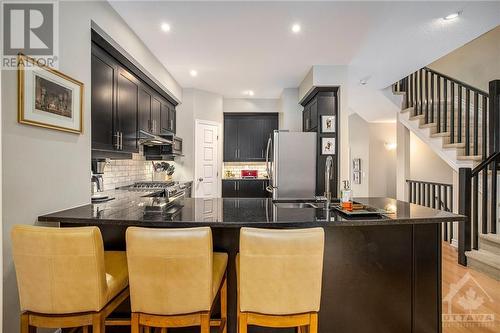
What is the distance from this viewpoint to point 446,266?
11.1ft

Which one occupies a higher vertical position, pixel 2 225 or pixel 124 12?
pixel 124 12

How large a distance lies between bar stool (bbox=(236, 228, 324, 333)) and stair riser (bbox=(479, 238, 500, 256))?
329 cm

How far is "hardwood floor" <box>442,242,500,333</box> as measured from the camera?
7.00ft

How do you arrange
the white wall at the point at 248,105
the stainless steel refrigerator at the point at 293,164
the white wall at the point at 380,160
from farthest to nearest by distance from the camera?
the white wall at the point at 380,160 → the white wall at the point at 248,105 → the stainless steel refrigerator at the point at 293,164

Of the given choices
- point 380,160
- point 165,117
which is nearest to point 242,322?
point 165,117

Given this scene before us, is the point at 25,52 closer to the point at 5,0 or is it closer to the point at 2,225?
the point at 5,0

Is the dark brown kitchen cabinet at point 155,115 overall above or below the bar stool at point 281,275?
above

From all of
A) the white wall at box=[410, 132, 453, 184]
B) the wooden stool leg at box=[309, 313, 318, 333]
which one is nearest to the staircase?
the white wall at box=[410, 132, 453, 184]

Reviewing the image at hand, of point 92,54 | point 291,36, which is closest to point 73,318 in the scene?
point 92,54

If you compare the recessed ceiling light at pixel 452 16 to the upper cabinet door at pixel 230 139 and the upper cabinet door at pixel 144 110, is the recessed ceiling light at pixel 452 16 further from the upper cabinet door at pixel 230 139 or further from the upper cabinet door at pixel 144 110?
the upper cabinet door at pixel 230 139

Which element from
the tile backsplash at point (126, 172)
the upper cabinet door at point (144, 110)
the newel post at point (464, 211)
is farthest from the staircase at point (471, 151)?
the tile backsplash at point (126, 172)

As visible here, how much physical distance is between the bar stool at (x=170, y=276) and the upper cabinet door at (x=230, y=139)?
4.71 meters

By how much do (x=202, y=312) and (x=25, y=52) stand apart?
193 centimetres

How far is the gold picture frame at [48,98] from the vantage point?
5.26ft
